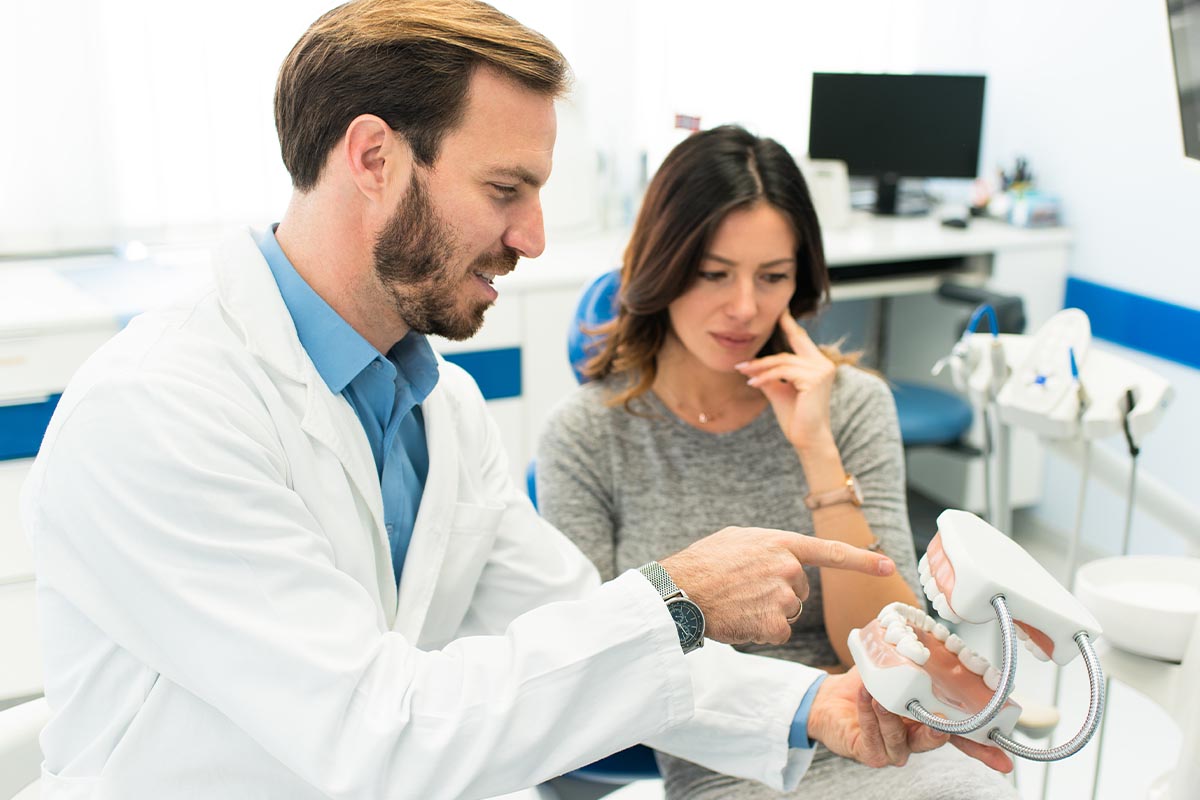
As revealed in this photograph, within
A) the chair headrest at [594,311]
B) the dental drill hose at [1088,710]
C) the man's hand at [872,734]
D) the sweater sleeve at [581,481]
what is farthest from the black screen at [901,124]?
the dental drill hose at [1088,710]

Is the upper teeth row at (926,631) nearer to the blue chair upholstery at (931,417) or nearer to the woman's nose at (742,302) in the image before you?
the woman's nose at (742,302)

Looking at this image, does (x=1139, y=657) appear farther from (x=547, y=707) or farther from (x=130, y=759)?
(x=130, y=759)

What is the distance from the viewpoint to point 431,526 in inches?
49.3

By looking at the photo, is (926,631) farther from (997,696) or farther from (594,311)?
(594,311)

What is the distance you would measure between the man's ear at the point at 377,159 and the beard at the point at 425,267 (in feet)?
0.05

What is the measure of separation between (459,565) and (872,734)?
48 centimetres

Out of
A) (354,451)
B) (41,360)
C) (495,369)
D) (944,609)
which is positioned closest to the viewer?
(944,609)

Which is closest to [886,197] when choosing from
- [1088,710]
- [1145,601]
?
[1145,601]

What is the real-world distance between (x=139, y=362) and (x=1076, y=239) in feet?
9.56

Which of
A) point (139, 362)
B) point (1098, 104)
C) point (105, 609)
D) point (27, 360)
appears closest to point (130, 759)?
point (105, 609)

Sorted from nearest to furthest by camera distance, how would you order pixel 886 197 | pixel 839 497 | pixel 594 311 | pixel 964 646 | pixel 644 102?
pixel 964 646, pixel 839 497, pixel 594 311, pixel 644 102, pixel 886 197

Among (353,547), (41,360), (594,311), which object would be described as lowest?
(41,360)

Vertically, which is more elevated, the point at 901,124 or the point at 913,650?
the point at 901,124

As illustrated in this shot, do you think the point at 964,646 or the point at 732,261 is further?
the point at 732,261
